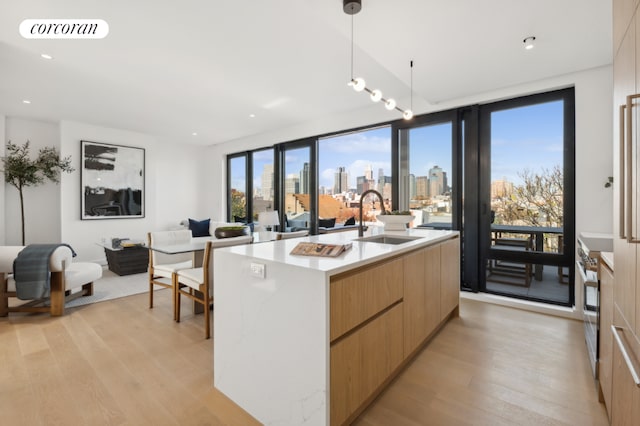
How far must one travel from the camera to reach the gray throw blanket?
2.90 meters

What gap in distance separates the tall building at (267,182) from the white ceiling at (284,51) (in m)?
1.91

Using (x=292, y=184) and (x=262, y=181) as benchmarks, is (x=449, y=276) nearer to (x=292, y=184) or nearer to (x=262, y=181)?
(x=292, y=184)

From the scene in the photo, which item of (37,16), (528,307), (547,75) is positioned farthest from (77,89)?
(528,307)

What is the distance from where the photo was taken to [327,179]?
5531mm

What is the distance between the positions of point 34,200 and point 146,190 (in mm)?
1799

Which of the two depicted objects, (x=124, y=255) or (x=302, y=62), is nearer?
(x=302, y=62)

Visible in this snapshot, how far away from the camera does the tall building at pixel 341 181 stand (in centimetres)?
539

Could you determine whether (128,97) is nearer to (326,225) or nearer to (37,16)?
(37,16)

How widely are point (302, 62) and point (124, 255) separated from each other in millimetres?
4067

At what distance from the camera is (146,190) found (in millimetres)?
6453

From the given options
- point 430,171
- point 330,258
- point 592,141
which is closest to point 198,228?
point 430,171

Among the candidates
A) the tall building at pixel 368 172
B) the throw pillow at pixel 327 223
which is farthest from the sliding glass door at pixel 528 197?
the throw pillow at pixel 327 223

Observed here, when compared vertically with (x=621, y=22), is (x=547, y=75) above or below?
above

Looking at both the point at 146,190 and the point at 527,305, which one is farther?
the point at 146,190
